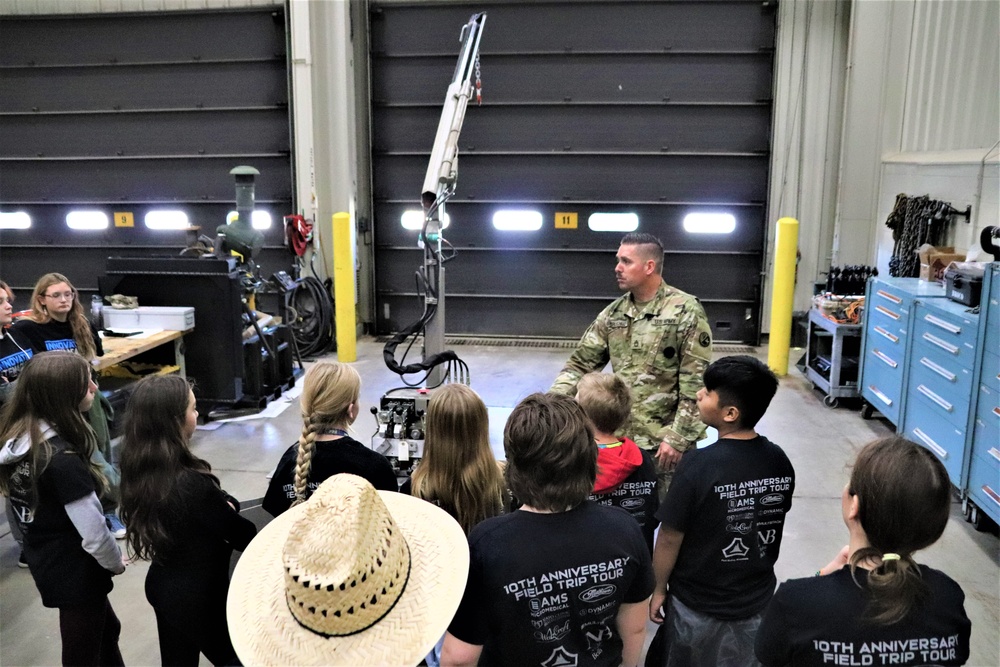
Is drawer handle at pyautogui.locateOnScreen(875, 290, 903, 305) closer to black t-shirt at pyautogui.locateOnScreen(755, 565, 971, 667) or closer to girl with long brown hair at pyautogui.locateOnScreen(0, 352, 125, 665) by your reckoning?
black t-shirt at pyautogui.locateOnScreen(755, 565, 971, 667)

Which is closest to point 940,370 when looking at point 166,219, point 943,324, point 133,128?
point 943,324

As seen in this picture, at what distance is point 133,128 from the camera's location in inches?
368

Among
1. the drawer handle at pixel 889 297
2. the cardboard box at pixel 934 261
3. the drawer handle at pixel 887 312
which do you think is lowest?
the drawer handle at pixel 887 312

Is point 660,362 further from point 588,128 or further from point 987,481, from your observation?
point 588,128

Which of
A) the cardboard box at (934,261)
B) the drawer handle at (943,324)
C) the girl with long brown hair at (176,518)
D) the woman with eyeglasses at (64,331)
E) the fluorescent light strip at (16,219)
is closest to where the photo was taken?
the girl with long brown hair at (176,518)

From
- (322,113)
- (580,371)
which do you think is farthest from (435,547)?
(322,113)

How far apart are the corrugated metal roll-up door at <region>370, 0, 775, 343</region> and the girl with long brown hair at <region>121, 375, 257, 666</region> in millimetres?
7070

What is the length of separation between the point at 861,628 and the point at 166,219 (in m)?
9.54

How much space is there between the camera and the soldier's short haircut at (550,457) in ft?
5.65

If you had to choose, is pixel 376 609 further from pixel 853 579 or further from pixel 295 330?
pixel 295 330

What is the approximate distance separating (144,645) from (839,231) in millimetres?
7709

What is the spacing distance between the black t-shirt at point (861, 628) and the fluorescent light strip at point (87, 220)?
9.98 meters

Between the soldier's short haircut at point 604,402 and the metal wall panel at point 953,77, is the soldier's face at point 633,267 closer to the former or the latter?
the soldier's short haircut at point 604,402

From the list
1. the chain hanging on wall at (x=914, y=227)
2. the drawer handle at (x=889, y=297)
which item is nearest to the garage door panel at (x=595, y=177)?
the chain hanging on wall at (x=914, y=227)
